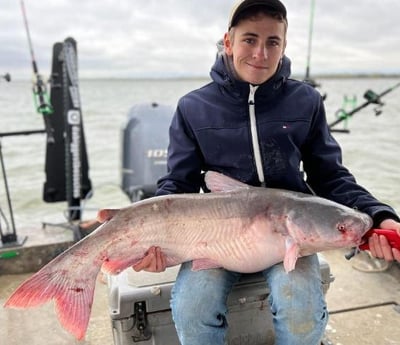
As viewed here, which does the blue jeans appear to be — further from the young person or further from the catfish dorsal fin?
the catfish dorsal fin

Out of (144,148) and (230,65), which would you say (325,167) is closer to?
(230,65)

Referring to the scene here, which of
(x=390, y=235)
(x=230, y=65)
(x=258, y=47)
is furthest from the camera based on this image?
(x=230, y=65)

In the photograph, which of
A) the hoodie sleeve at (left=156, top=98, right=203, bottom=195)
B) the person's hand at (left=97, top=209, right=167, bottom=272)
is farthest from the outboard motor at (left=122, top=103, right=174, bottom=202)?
the person's hand at (left=97, top=209, right=167, bottom=272)

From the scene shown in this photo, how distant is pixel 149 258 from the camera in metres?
1.76

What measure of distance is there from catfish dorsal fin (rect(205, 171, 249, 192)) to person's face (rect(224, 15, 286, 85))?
49cm

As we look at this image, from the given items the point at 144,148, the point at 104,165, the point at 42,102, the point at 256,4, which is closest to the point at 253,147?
the point at 256,4

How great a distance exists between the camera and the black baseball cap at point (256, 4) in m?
1.93

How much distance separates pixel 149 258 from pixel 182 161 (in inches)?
22.1

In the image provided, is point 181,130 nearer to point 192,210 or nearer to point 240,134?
point 240,134

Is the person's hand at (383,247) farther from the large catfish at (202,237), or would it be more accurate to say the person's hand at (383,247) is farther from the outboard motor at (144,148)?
the outboard motor at (144,148)

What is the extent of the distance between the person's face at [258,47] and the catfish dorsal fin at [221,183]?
0.49m

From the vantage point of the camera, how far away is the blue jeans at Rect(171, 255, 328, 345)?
1.69 meters

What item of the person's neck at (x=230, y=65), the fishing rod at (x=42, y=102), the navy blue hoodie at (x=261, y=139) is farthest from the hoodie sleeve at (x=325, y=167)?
the fishing rod at (x=42, y=102)

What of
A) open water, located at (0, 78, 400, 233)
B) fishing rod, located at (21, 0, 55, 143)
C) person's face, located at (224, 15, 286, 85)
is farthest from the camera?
open water, located at (0, 78, 400, 233)
